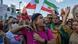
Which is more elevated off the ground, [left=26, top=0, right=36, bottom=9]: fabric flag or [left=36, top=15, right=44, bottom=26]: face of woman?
[left=26, top=0, right=36, bottom=9]: fabric flag

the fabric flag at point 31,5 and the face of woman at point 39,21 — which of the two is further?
the fabric flag at point 31,5

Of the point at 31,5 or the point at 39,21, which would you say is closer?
the point at 39,21

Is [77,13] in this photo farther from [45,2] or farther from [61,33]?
[45,2]

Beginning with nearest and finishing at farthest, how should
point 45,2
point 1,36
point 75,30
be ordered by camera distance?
point 75,30 < point 1,36 < point 45,2

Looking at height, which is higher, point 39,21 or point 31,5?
point 31,5

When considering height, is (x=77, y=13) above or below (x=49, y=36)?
above

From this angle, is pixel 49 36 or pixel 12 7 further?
pixel 12 7

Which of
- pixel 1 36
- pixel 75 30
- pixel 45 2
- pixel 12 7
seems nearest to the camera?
pixel 75 30

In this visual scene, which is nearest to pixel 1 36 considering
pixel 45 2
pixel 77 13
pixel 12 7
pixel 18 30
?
pixel 18 30

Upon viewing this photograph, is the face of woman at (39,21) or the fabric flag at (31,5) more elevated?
the fabric flag at (31,5)

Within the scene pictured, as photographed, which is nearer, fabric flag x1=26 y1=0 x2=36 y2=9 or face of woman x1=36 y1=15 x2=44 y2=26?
face of woman x1=36 y1=15 x2=44 y2=26

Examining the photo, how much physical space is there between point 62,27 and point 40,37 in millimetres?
478

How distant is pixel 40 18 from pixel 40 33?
0.98ft

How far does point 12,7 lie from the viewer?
2192 centimetres
